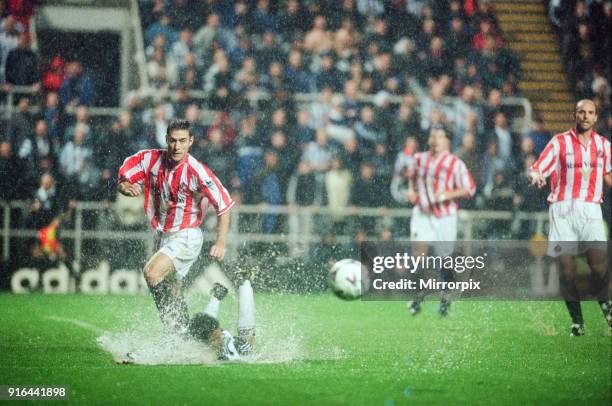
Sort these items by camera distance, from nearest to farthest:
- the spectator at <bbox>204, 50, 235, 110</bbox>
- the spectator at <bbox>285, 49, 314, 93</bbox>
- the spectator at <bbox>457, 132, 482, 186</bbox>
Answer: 1. the spectator at <bbox>204, 50, 235, 110</bbox>
2. the spectator at <bbox>457, 132, 482, 186</bbox>
3. the spectator at <bbox>285, 49, 314, 93</bbox>

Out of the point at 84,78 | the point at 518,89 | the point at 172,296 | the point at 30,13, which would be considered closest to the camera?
the point at 172,296

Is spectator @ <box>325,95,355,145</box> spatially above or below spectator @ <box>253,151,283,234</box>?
above

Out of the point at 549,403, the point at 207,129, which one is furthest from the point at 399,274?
the point at 549,403

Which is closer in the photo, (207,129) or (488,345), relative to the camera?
(488,345)

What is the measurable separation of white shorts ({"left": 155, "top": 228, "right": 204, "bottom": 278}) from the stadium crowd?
5.79 meters

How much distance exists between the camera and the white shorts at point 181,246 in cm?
775

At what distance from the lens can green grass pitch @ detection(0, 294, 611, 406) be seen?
638 centimetres

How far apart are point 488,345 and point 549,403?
2.62 m

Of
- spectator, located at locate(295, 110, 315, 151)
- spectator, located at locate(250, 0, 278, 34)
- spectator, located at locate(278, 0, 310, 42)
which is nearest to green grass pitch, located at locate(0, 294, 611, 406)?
spectator, located at locate(295, 110, 315, 151)

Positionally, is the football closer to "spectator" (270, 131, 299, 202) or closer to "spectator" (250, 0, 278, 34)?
"spectator" (270, 131, 299, 202)

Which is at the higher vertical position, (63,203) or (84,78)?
(84,78)

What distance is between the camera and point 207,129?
46.6ft

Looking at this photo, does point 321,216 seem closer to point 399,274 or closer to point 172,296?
point 399,274

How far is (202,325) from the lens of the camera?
7488 mm
